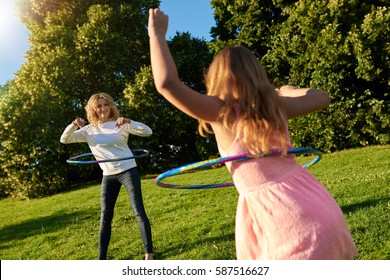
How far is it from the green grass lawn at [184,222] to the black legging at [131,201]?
0.68 metres

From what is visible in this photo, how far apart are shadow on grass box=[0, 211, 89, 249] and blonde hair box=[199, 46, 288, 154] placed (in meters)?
8.01

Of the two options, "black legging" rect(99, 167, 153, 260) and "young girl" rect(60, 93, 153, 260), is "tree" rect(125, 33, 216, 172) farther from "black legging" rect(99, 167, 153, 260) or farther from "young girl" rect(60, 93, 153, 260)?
"black legging" rect(99, 167, 153, 260)

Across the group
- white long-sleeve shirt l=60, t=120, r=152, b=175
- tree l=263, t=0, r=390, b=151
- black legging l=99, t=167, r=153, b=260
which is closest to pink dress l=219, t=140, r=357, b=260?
black legging l=99, t=167, r=153, b=260

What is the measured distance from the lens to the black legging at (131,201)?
544cm

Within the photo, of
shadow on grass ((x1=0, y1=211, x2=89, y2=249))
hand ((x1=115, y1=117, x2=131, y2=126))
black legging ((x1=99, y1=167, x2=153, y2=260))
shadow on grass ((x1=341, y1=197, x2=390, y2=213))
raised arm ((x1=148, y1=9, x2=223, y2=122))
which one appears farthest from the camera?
shadow on grass ((x1=0, y1=211, x2=89, y2=249))

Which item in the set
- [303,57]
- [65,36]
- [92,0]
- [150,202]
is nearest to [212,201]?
[150,202]

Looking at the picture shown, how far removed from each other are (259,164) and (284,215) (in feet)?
0.94

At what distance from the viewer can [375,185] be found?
8.31 m

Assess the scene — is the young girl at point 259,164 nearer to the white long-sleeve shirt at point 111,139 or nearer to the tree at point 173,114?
the white long-sleeve shirt at point 111,139

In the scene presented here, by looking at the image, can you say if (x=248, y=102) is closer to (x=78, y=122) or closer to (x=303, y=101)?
(x=303, y=101)

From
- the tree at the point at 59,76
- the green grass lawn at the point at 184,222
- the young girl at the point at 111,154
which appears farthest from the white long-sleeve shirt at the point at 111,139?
the tree at the point at 59,76

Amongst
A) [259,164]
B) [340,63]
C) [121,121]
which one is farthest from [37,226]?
[340,63]

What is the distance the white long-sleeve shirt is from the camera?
5516 mm

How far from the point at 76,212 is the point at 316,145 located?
944cm
